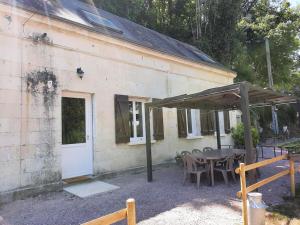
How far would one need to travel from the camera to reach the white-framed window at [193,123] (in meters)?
11.5

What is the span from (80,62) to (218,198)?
16.7 ft

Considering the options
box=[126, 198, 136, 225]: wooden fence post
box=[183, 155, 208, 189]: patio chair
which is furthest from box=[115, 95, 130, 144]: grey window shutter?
box=[126, 198, 136, 225]: wooden fence post

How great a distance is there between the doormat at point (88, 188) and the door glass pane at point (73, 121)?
4.05 feet

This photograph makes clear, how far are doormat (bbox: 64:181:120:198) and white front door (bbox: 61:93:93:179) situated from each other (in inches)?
20.8

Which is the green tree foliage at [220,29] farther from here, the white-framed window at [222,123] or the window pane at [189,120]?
the window pane at [189,120]

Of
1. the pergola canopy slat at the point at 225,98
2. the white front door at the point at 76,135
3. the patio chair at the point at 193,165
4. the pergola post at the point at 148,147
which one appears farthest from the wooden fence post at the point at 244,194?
the white front door at the point at 76,135

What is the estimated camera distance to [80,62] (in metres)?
7.29

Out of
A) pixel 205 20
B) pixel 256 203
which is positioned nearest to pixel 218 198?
pixel 256 203

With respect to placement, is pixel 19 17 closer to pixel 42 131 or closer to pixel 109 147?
pixel 42 131

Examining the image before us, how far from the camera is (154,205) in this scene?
16.5 ft

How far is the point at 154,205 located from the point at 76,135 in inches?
131

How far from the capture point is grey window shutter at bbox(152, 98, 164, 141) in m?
9.30

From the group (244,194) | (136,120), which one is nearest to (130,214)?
(244,194)

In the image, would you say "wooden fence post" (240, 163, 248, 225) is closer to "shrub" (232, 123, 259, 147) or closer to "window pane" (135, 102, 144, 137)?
"window pane" (135, 102, 144, 137)
